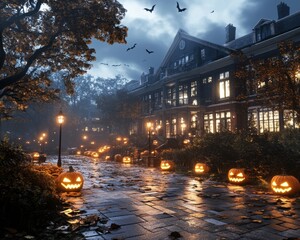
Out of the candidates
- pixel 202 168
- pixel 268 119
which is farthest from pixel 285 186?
pixel 268 119

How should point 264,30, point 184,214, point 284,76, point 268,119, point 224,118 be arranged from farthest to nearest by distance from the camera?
1. point 224,118
2. point 264,30
3. point 268,119
4. point 284,76
5. point 184,214

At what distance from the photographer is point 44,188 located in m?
6.77

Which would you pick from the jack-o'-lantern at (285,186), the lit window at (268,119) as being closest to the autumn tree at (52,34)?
the jack-o'-lantern at (285,186)

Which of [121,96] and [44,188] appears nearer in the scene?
[44,188]

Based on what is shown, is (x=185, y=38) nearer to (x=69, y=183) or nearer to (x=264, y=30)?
(x=264, y=30)

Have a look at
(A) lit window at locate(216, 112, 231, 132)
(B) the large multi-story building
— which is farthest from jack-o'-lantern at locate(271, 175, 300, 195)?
(A) lit window at locate(216, 112, 231, 132)

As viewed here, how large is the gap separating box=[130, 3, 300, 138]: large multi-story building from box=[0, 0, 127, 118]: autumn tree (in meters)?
10.4

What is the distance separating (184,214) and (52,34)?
31.6 feet

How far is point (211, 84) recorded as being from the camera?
102 feet

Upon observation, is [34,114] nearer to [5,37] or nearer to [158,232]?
[5,37]

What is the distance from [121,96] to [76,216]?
3663 centimetres

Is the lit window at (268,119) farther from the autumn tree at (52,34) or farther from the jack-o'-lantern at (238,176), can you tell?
the autumn tree at (52,34)

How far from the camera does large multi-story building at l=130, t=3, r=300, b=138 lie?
2498 cm

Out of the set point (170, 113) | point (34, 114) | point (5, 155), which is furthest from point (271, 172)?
point (34, 114)
